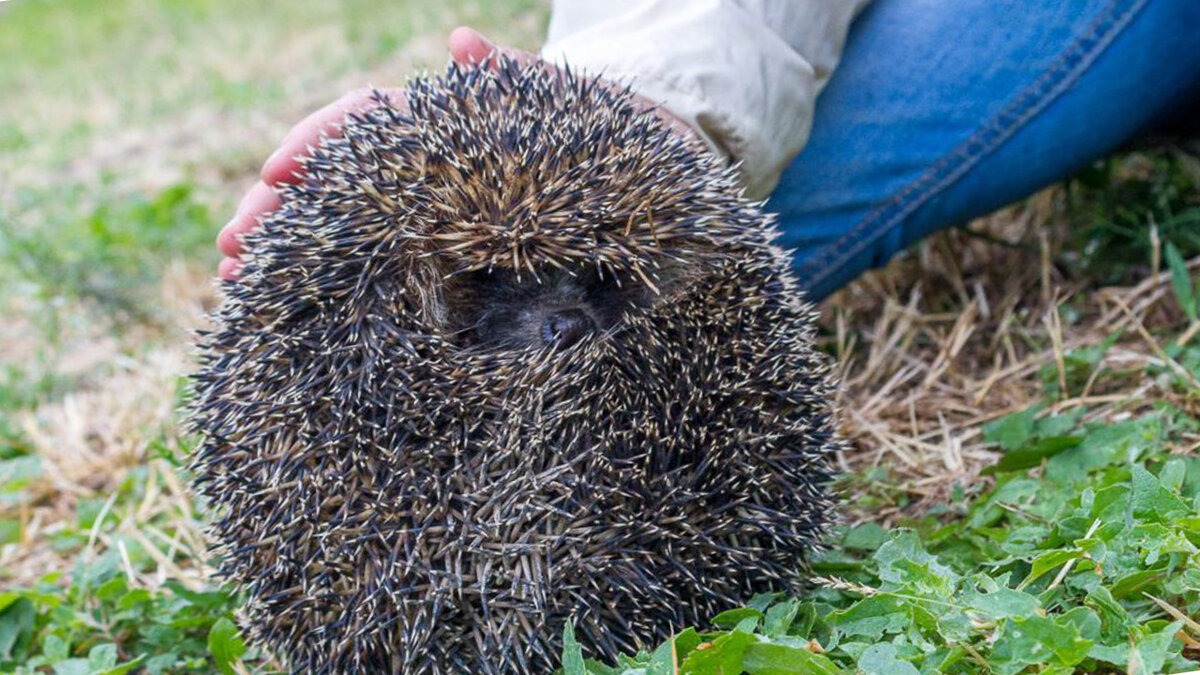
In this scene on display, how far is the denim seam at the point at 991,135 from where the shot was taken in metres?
4.39

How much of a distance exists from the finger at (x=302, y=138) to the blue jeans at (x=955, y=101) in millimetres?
1677

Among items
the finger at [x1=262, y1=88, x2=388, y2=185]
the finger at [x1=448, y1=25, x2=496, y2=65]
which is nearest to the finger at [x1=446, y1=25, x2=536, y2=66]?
the finger at [x1=448, y1=25, x2=496, y2=65]

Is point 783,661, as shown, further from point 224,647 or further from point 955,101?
point 955,101

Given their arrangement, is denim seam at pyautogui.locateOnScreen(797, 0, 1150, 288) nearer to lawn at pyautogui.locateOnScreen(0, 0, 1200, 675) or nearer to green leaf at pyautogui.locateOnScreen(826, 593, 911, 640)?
lawn at pyautogui.locateOnScreen(0, 0, 1200, 675)

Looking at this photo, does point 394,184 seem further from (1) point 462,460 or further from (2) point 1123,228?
(2) point 1123,228

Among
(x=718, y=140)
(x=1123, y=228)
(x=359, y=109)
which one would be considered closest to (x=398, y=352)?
(x=359, y=109)

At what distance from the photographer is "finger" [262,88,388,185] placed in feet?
11.6

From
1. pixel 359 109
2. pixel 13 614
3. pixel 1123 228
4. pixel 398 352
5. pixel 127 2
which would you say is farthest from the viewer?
pixel 127 2

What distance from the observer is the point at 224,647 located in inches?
134

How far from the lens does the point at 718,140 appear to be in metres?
3.96

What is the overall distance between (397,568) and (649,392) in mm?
739

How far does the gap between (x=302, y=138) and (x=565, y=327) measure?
1.11 metres

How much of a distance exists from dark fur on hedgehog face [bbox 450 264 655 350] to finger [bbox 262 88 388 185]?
742 mm

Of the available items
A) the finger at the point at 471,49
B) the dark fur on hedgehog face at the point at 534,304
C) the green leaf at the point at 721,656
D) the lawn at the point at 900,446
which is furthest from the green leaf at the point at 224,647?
the finger at the point at 471,49
